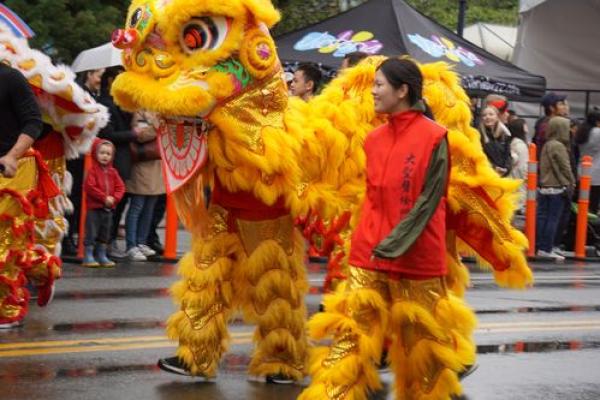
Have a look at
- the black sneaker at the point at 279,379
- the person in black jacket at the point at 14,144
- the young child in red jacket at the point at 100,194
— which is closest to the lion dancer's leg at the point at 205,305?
the black sneaker at the point at 279,379

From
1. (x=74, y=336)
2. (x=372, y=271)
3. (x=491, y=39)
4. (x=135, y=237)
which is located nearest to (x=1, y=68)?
(x=74, y=336)

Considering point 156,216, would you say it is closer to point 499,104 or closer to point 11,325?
point 499,104

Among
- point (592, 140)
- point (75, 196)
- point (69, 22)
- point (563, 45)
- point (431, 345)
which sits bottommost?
point (431, 345)

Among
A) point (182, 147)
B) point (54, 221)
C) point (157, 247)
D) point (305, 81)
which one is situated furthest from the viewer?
point (157, 247)

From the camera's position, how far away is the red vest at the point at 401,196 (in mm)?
6574

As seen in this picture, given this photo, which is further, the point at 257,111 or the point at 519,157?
the point at 519,157

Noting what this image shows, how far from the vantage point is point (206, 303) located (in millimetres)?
7684

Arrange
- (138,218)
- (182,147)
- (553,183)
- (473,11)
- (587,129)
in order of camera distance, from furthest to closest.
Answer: (473,11) → (587,129) → (553,183) → (138,218) → (182,147)

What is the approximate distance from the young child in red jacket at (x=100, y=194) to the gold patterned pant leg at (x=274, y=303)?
5428 millimetres

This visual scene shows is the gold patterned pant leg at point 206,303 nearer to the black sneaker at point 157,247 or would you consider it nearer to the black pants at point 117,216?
the black pants at point 117,216

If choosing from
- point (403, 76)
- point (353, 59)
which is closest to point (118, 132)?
point (353, 59)

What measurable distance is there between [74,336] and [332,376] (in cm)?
308

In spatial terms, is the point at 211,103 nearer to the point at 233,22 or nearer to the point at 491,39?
the point at 233,22

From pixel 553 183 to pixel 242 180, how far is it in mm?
9502
